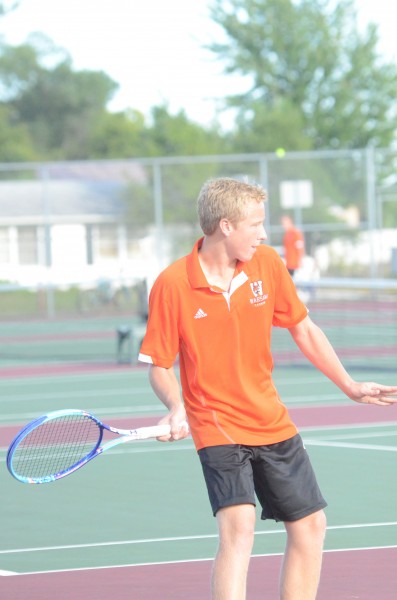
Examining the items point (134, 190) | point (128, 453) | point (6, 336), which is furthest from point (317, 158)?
point (128, 453)

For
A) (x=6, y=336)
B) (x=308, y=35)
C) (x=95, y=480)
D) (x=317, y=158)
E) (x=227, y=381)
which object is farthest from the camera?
(x=308, y=35)

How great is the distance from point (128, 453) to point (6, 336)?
14.0 metres

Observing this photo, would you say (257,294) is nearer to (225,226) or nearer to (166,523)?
(225,226)

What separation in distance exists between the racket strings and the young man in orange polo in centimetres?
34

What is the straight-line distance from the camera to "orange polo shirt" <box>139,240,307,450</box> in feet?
16.6

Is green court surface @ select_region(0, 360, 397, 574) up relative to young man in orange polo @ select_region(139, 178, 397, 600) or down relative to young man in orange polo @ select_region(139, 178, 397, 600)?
down

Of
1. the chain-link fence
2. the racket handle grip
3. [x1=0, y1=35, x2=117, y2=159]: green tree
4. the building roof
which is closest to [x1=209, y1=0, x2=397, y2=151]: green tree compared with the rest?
the building roof

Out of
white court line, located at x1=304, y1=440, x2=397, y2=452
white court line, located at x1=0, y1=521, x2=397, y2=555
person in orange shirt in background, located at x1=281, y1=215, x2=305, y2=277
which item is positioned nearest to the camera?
white court line, located at x1=0, y1=521, x2=397, y2=555

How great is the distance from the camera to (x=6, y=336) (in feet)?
80.3

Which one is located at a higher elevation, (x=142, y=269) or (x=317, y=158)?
(x=317, y=158)

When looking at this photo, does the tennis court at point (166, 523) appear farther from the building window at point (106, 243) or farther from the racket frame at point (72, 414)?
the building window at point (106, 243)

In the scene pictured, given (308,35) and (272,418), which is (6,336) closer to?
(272,418)

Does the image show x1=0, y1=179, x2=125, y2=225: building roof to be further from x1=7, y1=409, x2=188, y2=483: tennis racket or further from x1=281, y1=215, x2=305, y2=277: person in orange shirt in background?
x1=7, y1=409, x2=188, y2=483: tennis racket

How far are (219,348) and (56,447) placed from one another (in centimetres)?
80
